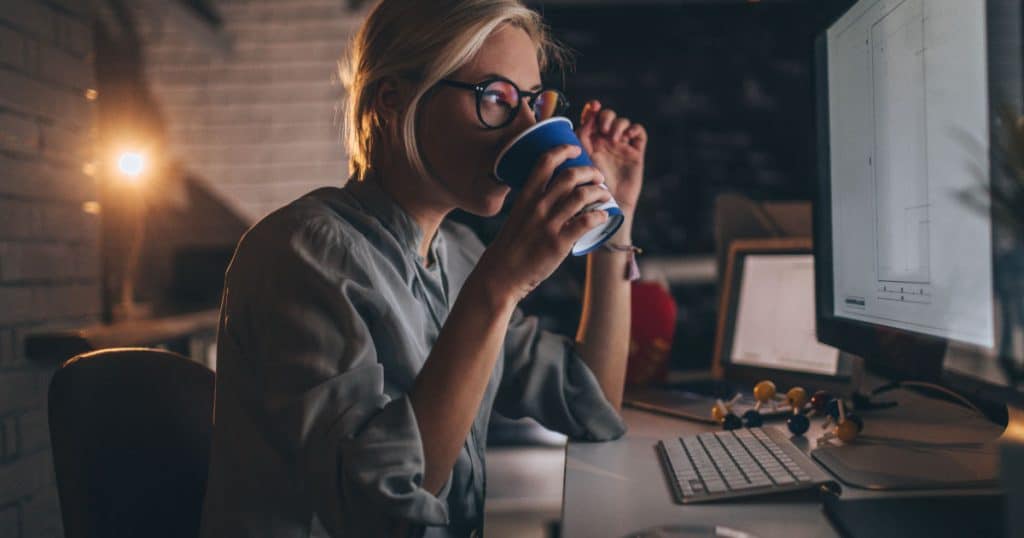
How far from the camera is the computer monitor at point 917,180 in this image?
1.93 ft

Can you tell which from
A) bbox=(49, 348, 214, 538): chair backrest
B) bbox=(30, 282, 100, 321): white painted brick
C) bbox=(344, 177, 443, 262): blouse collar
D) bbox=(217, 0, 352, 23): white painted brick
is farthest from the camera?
bbox=(217, 0, 352, 23): white painted brick

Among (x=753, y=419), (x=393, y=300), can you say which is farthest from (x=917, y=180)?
(x=393, y=300)

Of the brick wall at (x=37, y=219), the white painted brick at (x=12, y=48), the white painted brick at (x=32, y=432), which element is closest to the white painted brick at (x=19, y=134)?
the brick wall at (x=37, y=219)

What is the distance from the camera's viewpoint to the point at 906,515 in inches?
26.3

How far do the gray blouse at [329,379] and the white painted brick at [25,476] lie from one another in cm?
86

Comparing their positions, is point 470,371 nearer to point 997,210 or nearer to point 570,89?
point 997,210

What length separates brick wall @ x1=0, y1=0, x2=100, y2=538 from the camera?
4.69 feet

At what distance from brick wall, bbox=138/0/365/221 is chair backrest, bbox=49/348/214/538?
288 centimetres

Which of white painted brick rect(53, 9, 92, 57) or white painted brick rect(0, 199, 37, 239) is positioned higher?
white painted brick rect(53, 9, 92, 57)

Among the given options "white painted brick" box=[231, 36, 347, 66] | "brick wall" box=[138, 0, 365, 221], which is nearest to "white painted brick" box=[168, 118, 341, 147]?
"brick wall" box=[138, 0, 365, 221]

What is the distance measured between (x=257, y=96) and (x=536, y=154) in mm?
3266

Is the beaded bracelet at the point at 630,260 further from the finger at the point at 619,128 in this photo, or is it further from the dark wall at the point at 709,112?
the dark wall at the point at 709,112

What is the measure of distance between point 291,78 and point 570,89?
55.4 inches

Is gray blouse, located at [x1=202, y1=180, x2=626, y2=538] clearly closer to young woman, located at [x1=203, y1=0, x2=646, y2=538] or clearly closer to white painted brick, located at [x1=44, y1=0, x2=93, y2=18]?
young woman, located at [x1=203, y1=0, x2=646, y2=538]
